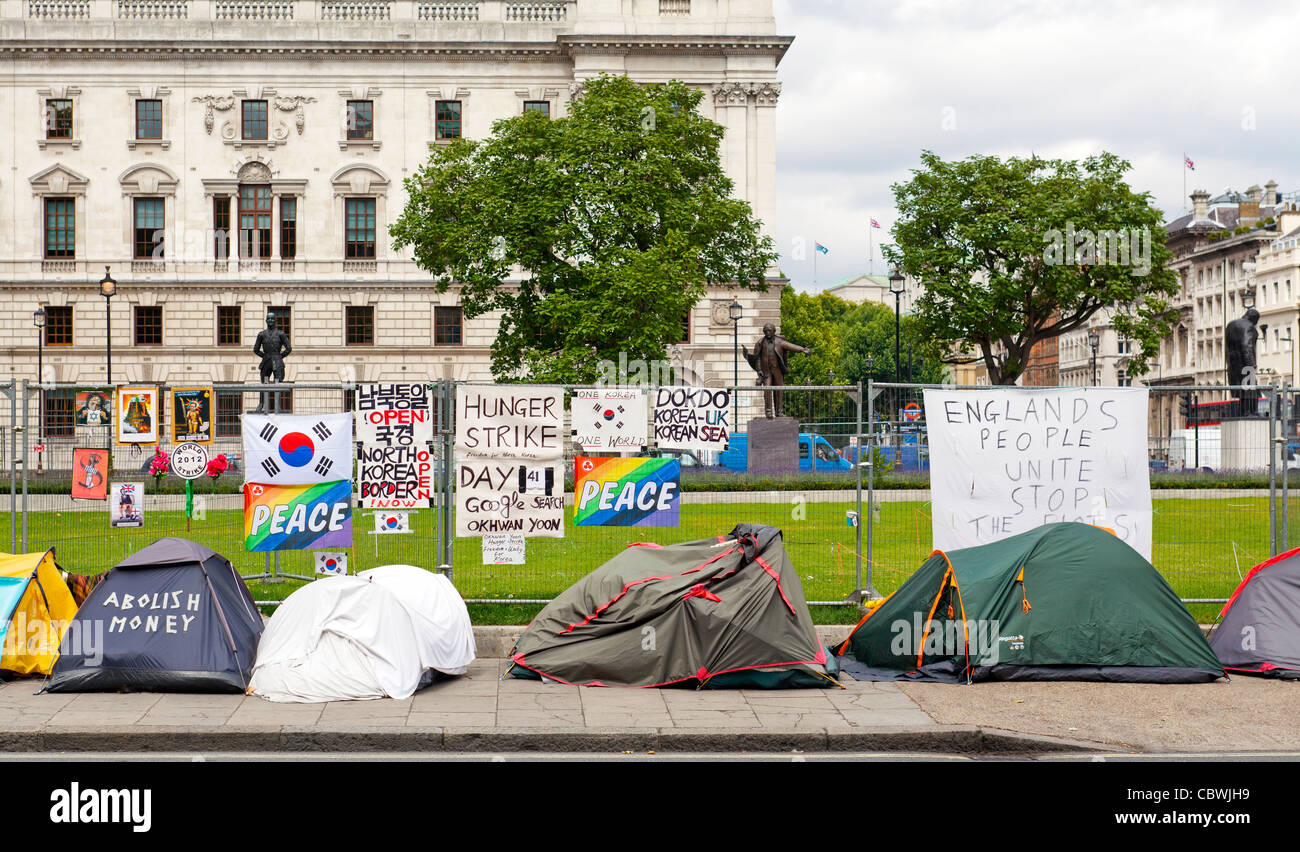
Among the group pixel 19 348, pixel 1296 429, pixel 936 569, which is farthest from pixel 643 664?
pixel 19 348

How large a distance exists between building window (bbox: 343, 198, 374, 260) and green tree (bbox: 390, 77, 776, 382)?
671 inches

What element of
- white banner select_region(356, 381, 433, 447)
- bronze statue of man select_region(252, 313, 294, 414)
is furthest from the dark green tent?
bronze statue of man select_region(252, 313, 294, 414)

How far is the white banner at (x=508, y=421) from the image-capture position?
12.9m

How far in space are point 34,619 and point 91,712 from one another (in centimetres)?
180

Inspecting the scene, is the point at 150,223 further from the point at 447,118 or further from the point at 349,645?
the point at 349,645

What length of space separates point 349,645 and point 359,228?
51.5 meters

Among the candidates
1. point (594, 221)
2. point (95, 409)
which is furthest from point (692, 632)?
point (594, 221)

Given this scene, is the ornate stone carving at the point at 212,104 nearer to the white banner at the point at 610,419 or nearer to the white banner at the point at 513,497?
the white banner at the point at 513,497

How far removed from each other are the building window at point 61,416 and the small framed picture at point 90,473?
45 cm

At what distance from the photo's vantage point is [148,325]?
58.8m

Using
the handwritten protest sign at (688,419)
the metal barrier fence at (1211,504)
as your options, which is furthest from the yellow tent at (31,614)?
the metal barrier fence at (1211,504)

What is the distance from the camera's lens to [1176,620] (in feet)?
37.4

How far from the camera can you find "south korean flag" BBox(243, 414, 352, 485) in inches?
504

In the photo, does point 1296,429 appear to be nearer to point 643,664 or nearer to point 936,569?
point 936,569
